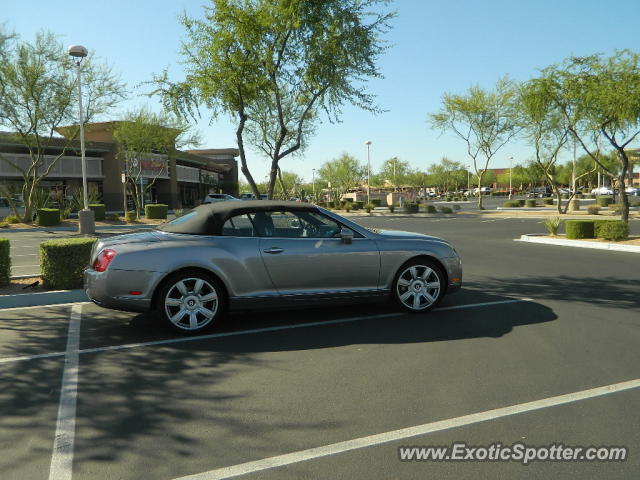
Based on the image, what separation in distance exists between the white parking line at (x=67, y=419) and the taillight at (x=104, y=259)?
84 cm

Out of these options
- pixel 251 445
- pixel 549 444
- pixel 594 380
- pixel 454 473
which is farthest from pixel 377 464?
pixel 594 380

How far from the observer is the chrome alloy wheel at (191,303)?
5.81 meters

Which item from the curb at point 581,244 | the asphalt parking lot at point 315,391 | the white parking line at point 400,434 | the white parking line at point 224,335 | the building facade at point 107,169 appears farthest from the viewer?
the building facade at point 107,169

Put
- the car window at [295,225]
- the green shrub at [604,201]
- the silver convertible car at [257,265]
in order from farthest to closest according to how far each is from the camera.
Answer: the green shrub at [604,201] → the car window at [295,225] → the silver convertible car at [257,265]

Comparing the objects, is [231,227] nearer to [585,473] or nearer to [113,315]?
[113,315]

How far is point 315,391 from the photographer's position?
423cm

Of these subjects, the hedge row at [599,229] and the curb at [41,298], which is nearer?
the curb at [41,298]

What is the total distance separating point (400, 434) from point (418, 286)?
350 cm

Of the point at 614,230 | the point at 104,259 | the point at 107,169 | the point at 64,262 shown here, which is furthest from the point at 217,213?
the point at 107,169

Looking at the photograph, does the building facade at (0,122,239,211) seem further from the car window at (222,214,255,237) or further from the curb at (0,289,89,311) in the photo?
the car window at (222,214,255,237)

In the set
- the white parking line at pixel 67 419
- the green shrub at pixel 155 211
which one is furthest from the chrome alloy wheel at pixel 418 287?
the green shrub at pixel 155 211

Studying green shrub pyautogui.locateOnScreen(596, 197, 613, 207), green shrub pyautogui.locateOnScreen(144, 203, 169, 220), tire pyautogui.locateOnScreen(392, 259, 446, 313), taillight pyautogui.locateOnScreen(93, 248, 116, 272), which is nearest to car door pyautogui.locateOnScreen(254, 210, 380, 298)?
tire pyautogui.locateOnScreen(392, 259, 446, 313)

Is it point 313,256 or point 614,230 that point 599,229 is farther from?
point 313,256

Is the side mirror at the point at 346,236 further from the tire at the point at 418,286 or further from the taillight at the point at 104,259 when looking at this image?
the taillight at the point at 104,259
